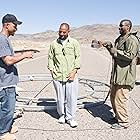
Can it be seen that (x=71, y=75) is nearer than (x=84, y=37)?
Yes

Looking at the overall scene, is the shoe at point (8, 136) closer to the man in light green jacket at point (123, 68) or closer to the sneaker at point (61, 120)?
the sneaker at point (61, 120)

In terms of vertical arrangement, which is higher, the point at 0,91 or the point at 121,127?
the point at 0,91

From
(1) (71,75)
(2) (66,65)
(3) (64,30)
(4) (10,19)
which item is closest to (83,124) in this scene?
(1) (71,75)

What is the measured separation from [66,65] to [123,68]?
998 millimetres

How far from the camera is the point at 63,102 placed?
6.27 meters

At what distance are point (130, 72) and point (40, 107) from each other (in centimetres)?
244

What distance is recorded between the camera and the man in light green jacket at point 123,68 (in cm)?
572

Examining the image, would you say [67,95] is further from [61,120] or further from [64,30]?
[64,30]

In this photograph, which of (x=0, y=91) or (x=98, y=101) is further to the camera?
(x=98, y=101)

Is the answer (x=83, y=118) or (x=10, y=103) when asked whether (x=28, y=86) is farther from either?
(x=10, y=103)

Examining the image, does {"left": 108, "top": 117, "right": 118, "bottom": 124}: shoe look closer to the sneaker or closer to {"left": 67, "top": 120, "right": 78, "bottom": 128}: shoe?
{"left": 67, "top": 120, "right": 78, "bottom": 128}: shoe

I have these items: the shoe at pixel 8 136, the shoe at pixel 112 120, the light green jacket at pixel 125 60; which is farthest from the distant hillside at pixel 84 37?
the shoe at pixel 8 136

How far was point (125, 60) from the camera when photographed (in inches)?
229

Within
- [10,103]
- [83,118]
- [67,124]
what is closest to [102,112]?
[83,118]
